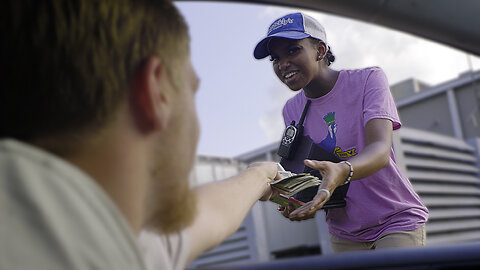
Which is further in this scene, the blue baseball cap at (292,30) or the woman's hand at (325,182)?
the blue baseball cap at (292,30)

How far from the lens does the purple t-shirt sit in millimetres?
2402

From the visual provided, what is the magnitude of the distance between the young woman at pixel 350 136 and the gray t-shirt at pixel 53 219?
1623 millimetres

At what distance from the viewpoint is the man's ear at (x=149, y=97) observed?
765 millimetres

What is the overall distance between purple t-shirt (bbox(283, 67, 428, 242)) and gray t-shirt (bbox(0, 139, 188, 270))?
192 cm

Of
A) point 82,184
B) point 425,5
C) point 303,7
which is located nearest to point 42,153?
point 82,184

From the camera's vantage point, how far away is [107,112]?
74cm

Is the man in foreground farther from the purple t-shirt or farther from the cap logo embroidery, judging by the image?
the cap logo embroidery

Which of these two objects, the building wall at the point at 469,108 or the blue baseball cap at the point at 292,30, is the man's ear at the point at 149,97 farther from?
the building wall at the point at 469,108

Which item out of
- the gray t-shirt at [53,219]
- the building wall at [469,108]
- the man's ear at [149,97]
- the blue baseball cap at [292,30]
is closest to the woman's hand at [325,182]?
the blue baseball cap at [292,30]

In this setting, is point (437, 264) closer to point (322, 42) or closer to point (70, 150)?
point (70, 150)

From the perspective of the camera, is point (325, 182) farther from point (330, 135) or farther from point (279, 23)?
point (279, 23)

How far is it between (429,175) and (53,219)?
10711mm

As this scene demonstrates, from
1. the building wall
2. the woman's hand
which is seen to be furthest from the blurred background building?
the woman's hand

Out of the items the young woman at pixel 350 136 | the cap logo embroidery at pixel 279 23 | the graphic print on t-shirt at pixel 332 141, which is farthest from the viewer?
the cap logo embroidery at pixel 279 23
